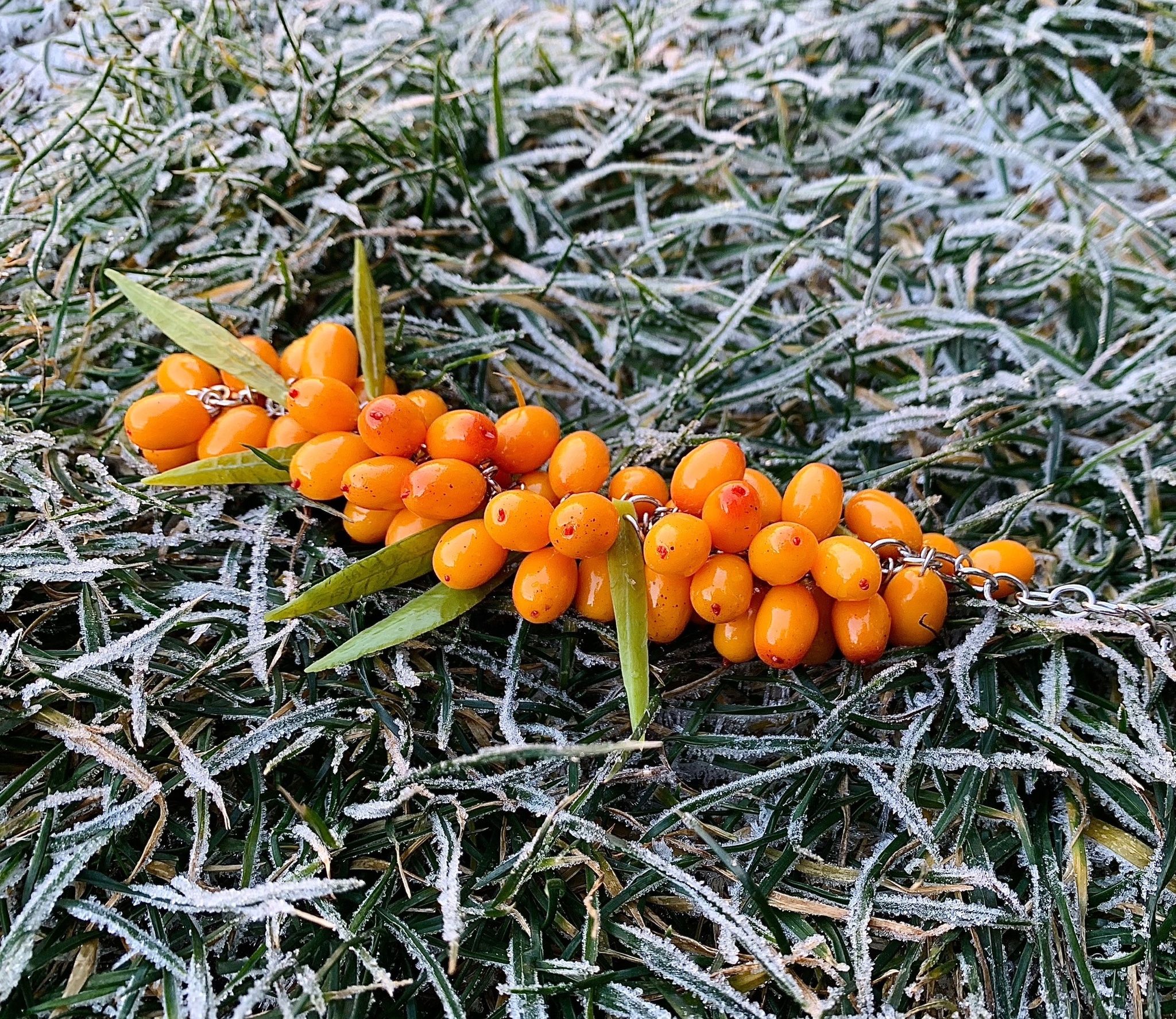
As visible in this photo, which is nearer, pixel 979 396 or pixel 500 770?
pixel 500 770

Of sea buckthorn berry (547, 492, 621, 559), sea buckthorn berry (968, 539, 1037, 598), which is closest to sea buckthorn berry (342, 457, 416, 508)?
sea buckthorn berry (547, 492, 621, 559)

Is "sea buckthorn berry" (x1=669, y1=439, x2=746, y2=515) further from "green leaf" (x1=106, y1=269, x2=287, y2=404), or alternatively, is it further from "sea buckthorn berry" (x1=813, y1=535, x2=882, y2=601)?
"green leaf" (x1=106, y1=269, x2=287, y2=404)

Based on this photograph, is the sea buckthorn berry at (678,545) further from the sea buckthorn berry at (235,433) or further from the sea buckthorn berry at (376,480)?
the sea buckthorn berry at (235,433)

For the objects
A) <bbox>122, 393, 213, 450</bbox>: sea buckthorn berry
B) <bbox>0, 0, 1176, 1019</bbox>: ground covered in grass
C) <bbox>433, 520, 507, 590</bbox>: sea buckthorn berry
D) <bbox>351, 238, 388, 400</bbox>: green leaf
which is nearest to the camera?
<bbox>0, 0, 1176, 1019</bbox>: ground covered in grass

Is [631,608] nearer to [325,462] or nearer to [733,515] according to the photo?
[733,515]

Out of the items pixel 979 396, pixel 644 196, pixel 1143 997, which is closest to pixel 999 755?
pixel 1143 997

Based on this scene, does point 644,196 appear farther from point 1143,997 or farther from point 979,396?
point 1143,997

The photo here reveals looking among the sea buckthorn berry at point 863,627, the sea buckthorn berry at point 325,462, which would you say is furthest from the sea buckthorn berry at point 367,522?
the sea buckthorn berry at point 863,627
